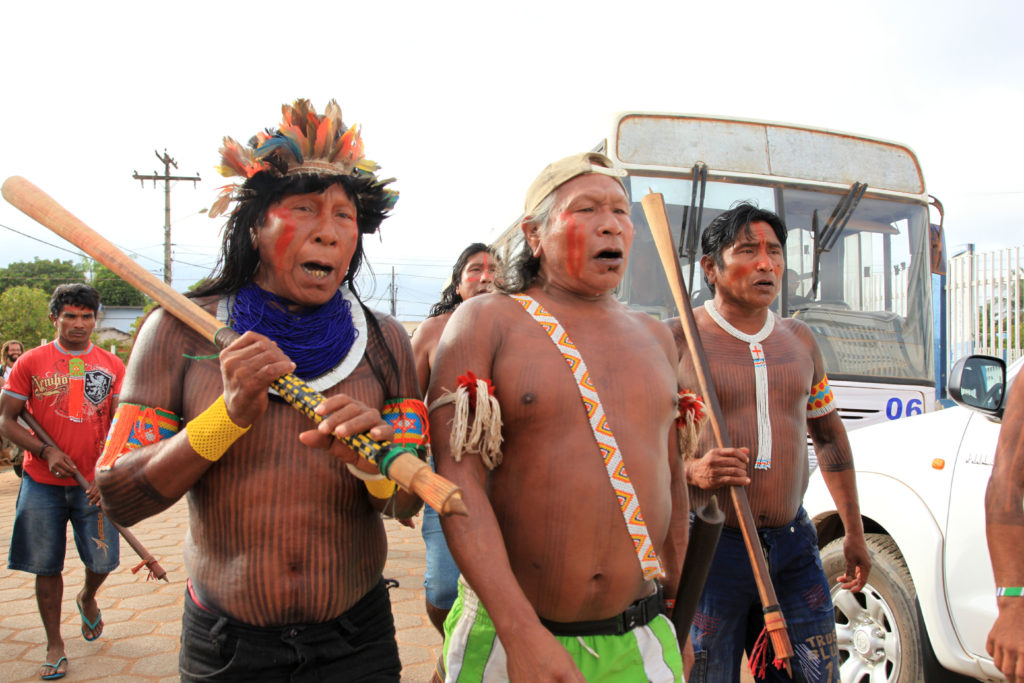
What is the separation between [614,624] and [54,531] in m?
3.80

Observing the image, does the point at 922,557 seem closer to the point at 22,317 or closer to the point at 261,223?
the point at 261,223

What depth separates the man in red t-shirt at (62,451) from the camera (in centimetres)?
439

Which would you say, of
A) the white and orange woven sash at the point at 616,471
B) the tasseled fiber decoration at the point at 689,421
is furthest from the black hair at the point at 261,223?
the tasseled fiber decoration at the point at 689,421

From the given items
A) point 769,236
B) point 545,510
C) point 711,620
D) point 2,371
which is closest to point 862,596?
point 711,620

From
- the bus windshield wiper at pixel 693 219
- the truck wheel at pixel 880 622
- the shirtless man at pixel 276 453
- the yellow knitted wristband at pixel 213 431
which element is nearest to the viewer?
the yellow knitted wristband at pixel 213 431

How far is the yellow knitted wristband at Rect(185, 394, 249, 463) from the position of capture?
1688mm

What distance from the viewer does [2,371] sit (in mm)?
11781

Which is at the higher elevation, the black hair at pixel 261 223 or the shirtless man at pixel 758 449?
the black hair at pixel 261 223

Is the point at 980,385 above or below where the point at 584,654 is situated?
above

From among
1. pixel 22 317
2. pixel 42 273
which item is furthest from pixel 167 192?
pixel 42 273

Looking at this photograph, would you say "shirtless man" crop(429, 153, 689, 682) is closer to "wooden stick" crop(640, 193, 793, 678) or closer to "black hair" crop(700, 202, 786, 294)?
"wooden stick" crop(640, 193, 793, 678)

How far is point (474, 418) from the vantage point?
182 centimetres

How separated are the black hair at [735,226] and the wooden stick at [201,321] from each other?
6.11 feet

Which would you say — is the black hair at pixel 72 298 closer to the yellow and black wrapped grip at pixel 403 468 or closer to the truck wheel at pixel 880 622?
the yellow and black wrapped grip at pixel 403 468
